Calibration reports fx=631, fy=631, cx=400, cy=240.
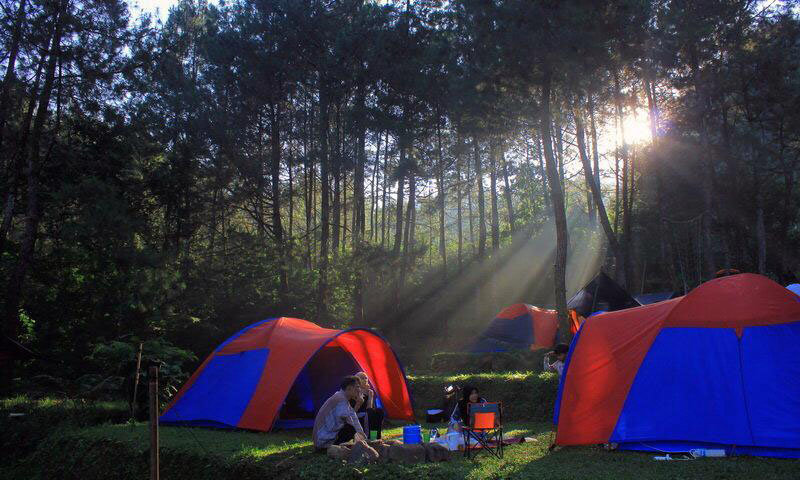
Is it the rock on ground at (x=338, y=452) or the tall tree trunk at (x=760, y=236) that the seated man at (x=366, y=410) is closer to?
the rock on ground at (x=338, y=452)

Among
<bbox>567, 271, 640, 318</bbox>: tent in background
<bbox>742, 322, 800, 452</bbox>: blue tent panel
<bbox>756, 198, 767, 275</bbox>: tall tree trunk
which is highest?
<bbox>756, 198, 767, 275</bbox>: tall tree trunk

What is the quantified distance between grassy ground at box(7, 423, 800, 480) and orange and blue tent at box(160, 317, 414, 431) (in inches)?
16.8

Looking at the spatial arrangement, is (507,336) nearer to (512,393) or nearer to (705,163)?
(512,393)

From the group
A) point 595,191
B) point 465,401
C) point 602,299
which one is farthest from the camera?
point 595,191

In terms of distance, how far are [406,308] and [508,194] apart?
9849 millimetres

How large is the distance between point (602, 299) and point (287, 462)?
37.4 ft

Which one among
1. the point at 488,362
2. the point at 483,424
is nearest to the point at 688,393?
the point at 483,424

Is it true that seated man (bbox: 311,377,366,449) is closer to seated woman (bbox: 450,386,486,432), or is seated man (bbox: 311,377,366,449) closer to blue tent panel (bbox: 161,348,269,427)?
seated woman (bbox: 450,386,486,432)

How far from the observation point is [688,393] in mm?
6805

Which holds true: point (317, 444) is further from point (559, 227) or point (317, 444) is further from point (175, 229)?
point (175, 229)

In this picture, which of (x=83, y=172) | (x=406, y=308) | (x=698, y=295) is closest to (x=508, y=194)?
(x=406, y=308)

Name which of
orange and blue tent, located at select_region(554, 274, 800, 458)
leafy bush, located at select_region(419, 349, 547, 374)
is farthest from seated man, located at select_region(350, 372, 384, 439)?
leafy bush, located at select_region(419, 349, 547, 374)

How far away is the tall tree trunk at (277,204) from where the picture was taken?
18031 mm

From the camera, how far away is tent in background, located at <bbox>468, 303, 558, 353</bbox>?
723 inches
